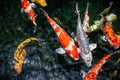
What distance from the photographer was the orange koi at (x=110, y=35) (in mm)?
5504

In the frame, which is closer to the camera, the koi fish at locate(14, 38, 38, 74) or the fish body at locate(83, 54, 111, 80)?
the fish body at locate(83, 54, 111, 80)

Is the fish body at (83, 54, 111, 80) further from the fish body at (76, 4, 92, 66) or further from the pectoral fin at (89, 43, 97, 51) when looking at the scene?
the pectoral fin at (89, 43, 97, 51)

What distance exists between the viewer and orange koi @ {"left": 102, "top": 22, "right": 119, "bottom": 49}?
550cm

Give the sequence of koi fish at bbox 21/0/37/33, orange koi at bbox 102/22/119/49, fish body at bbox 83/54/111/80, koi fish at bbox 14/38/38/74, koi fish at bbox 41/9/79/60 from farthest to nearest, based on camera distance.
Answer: koi fish at bbox 21/0/37/33 → koi fish at bbox 14/38/38/74 → orange koi at bbox 102/22/119/49 → koi fish at bbox 41/9/79/60 → fish body at bbox 83/54/111/80

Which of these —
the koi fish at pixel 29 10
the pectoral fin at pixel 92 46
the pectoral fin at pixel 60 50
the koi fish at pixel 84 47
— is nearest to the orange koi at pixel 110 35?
the pectoral fin at pixel 92 46

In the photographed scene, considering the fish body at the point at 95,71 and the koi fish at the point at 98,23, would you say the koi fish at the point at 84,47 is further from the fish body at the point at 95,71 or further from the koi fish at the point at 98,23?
the koi fish at the point at 98,23

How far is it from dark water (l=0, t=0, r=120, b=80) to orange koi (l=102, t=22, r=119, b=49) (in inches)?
8.9

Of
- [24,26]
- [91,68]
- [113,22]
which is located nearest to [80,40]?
[91,68]

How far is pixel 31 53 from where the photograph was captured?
19.4 ft

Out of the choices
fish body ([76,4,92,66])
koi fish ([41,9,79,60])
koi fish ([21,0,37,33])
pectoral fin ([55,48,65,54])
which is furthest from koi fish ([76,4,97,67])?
koi fish ([21,0,37,33])

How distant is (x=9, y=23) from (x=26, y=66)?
1203mm

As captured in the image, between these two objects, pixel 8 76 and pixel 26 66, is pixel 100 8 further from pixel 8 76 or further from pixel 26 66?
pixel 8 76

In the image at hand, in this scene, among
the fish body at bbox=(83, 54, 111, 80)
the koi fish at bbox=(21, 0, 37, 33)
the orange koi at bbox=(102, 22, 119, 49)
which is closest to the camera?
the fish body at bbox=(83, 54, 111, 80)

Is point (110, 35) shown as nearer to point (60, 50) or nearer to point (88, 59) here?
point (88, 59)
